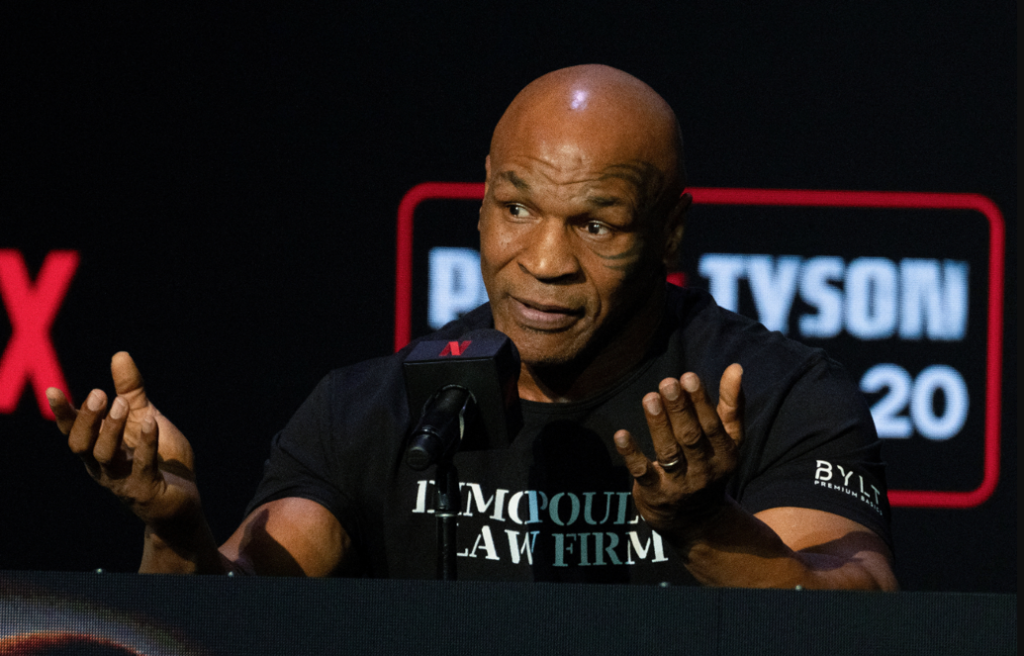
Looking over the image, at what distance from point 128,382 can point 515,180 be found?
69 centimetres

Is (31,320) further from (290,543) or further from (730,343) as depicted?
(730,343)

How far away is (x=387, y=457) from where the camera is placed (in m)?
1.89

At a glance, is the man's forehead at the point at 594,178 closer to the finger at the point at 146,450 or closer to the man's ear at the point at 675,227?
the man's ear at the point at 675,227

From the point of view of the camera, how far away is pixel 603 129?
1779 millimetres

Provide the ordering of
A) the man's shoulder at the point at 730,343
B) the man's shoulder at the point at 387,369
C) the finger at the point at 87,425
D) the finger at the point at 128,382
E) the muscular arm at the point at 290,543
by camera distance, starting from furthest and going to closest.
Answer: the man's shoulder at the point at 387,369, the man's shoulder at the point at 730,343, the muscular arm at the point at 290,543, the finger at the point at 128,382, the finger at the point at 87,425

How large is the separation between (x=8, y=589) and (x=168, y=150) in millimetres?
2045

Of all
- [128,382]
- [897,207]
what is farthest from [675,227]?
[897,207]

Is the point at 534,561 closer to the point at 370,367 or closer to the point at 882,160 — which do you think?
the point at 370,367

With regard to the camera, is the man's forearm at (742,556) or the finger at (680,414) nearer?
the finger at (680,414)

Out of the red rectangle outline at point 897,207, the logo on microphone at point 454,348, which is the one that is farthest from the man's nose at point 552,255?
the red rectangle outline at point 897,207

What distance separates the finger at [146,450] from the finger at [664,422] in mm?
549

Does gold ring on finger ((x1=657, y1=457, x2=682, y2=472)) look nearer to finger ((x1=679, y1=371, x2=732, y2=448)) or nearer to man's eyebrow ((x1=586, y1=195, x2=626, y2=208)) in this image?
finger ((x1=679, y1=371, x2=732, y2=448))

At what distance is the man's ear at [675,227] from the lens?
189cm

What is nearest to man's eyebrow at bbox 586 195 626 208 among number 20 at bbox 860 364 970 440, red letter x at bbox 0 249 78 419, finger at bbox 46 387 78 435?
finger at bbox 46 387 78 435
